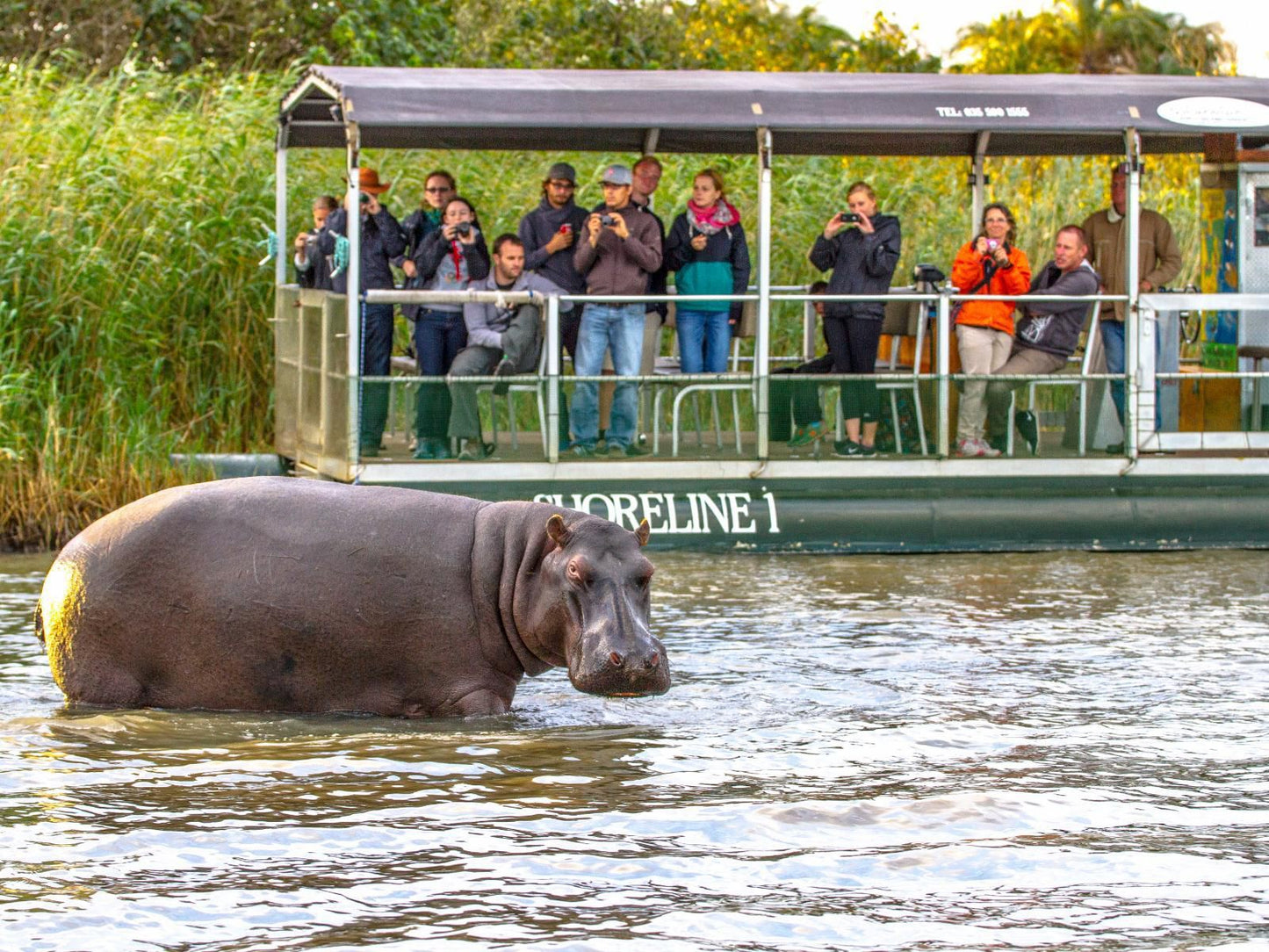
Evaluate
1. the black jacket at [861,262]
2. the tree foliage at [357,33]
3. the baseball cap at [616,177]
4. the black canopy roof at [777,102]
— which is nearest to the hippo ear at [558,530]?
the black canopy roof at [777,102]

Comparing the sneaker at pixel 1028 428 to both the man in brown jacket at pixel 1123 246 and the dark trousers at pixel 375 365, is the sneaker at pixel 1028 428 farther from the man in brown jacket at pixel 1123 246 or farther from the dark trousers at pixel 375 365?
the dark trousers at pixel 375 365

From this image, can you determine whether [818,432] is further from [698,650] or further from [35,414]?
[35,414]

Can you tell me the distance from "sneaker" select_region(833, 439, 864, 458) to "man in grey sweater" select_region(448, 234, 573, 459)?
2.04 meters

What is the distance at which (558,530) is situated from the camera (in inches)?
294

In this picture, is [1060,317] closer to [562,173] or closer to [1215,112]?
[1215,112]

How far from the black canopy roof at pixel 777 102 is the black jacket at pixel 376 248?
641 mm

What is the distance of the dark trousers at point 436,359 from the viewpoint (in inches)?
494

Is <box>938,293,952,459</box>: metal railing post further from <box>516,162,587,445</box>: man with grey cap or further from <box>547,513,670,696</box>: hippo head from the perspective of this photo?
<box>547,513,670,696</box>: hippo head

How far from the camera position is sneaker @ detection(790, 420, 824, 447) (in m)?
13.1

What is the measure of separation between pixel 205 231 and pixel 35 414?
2142 millimetres

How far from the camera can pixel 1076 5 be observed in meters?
45.7

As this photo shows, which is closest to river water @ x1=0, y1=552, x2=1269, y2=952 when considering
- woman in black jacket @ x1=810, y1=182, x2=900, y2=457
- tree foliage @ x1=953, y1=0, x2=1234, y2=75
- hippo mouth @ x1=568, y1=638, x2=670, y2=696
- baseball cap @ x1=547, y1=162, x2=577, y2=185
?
hippo mouth @ x1=568, y1=638, x2=670, y2=696

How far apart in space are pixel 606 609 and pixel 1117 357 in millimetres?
7125

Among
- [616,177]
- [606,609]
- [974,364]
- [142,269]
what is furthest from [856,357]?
[606,609]
